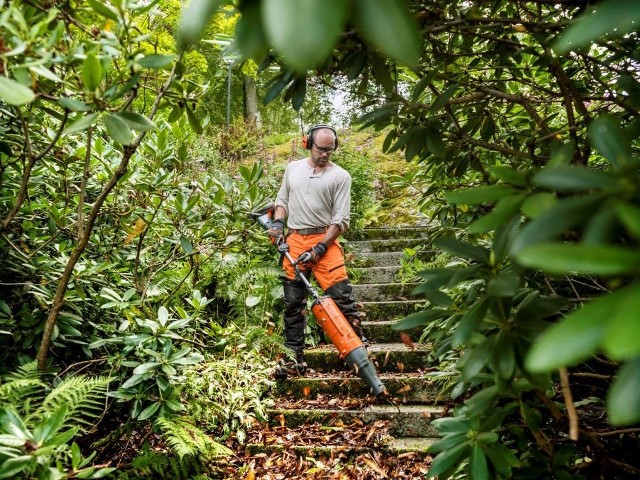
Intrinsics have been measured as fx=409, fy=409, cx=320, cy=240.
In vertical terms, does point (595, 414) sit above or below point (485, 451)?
below

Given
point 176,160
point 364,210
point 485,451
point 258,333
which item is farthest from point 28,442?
point 364,210

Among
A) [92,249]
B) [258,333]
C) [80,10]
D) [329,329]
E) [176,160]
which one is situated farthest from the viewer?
[258,333]

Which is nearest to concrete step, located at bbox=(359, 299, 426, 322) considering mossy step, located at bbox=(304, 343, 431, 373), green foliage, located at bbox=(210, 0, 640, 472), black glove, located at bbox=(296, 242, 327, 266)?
mossy step, located at bbox=(304, 343, 431, 373)

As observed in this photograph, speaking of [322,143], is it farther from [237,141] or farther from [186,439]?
[237,141]

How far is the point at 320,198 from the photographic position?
3.35 meters

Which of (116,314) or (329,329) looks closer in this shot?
(116,314)

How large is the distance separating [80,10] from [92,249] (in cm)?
142


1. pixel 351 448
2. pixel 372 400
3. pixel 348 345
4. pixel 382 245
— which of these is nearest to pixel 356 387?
pixel 372 400

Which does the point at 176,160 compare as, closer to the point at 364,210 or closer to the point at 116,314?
the point at 116,314

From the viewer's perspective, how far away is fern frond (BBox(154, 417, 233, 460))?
1.88 metres

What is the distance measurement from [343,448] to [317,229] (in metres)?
1.63

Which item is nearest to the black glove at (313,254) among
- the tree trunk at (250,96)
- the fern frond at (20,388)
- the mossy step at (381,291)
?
the mossy step at (381,291)

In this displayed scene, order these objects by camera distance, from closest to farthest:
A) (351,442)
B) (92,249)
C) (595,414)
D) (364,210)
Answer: (595,414)
(92,249)
(351,442)
(364,210)

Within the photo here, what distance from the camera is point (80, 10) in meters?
1.29
